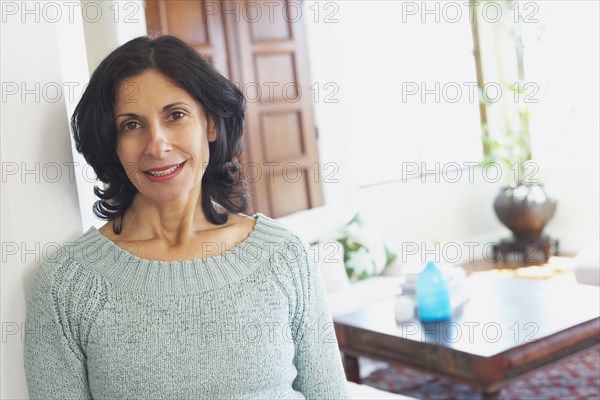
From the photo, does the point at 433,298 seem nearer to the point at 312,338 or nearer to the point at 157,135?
the point at 312,338

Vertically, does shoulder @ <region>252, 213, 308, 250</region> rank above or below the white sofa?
above

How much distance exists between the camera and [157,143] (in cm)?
131

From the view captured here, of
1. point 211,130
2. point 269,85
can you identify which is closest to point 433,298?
point 211,130

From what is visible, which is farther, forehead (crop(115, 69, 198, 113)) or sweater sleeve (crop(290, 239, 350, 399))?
sweater sleeve (crop(290, 239, 350, 399))

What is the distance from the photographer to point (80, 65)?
1436 mm

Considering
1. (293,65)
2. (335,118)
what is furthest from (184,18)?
(335,118)

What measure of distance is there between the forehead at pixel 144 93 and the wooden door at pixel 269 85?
3.38 metres

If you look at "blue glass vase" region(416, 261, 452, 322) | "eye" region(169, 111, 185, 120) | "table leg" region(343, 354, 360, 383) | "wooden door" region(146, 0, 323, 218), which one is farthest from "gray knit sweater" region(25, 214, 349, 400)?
"wooden door" region(146, 0, 323, 218)

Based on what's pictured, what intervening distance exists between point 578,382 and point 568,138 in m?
2.96

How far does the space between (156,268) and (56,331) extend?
0.19m

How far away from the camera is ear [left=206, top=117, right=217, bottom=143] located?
1.45 meters

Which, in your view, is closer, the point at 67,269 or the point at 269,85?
the point at 67,269

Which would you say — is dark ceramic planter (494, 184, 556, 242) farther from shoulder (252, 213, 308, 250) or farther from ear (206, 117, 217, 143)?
ear (206, 117, 217, 143)

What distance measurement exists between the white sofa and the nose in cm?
212
